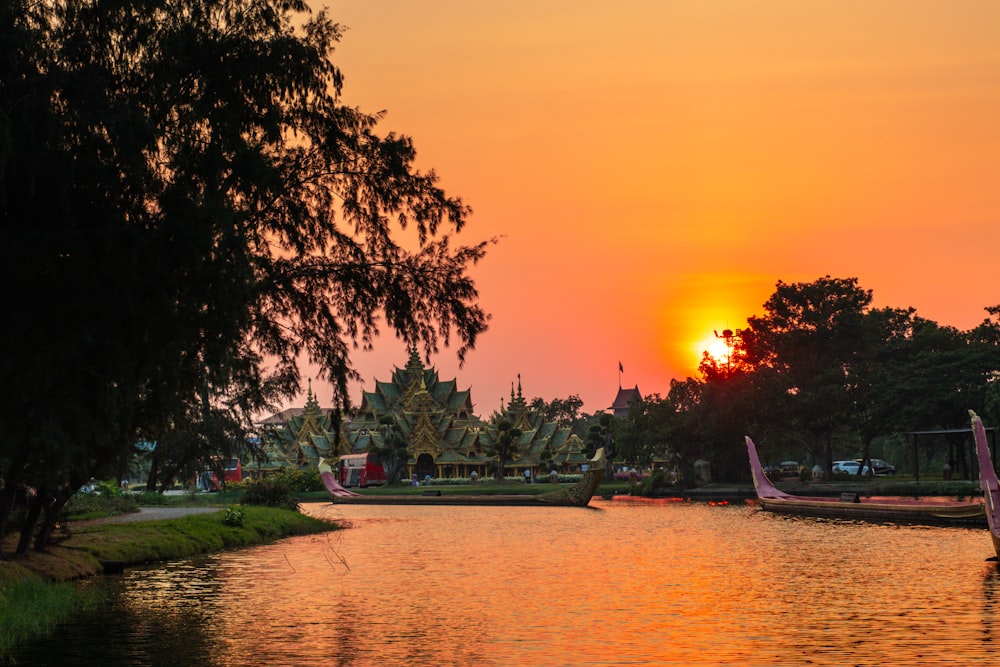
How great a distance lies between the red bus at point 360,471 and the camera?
11856cm

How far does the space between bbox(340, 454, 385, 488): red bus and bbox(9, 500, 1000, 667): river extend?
7475 centimetres

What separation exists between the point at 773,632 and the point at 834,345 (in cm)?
6978

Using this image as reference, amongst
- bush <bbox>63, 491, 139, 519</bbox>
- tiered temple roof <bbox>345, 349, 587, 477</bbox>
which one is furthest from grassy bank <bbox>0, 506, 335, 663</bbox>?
tiered temple roof <bbox>345, 349, 587, 477</bbox>

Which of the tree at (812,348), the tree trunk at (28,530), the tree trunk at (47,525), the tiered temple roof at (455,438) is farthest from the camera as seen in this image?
the tiered temple roof at (455,438)

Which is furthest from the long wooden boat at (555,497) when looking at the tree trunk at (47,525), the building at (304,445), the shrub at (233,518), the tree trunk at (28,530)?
the tree trunk at (28,530)

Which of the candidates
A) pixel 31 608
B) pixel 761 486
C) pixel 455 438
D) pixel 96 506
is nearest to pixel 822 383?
pixel 761 486

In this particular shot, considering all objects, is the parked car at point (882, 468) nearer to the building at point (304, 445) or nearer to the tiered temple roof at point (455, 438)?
the tiered temple roof at point (455, 438)

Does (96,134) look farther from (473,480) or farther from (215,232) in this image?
(473,480)

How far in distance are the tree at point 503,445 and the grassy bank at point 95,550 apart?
65318 mm

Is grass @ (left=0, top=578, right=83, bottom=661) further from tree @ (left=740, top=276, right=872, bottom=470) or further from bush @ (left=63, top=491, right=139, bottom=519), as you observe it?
tree @ (left=740, top=276, right=872, bottom=470)

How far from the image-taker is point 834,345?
87.1m

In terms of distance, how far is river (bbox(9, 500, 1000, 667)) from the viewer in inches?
721

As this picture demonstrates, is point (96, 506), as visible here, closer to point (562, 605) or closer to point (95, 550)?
point (95, 550)

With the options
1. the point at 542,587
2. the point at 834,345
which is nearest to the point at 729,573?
the point at 542,587
